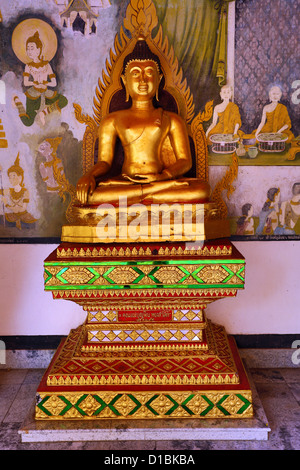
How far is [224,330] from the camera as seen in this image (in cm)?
376

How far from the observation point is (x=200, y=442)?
2770 mm

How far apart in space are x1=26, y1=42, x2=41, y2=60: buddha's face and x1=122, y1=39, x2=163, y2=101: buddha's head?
27.8 inches

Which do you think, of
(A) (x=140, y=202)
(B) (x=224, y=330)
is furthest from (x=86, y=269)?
(B) (x=224, y=330)

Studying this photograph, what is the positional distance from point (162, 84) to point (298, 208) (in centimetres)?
152

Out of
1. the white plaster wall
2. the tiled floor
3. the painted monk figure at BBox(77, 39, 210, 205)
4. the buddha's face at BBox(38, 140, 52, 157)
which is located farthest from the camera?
the white plaster wall

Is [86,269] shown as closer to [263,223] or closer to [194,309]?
[194,309]

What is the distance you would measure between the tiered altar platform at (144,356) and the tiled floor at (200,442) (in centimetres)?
19

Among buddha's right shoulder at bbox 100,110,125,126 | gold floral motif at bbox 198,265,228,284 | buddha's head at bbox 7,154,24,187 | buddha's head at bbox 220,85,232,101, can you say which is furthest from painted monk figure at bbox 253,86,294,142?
buddha's head at bbox 7,154,24,187

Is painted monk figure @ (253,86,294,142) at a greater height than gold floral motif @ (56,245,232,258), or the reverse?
painted monk figure @ (253,86,294,142)

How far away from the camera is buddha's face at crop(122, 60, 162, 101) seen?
3.42m

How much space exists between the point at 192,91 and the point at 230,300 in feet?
5.86

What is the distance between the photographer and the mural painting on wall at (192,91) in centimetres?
352

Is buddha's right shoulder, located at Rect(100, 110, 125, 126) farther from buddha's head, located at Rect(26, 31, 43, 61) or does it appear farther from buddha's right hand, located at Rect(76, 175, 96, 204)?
buddha's head, located at Rect(26, 31, 43, 61)

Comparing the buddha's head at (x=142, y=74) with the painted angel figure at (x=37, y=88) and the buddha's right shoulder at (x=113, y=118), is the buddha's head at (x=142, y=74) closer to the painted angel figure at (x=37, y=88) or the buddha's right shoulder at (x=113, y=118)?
the buddha's right shoulder at (x=113, y=118)
